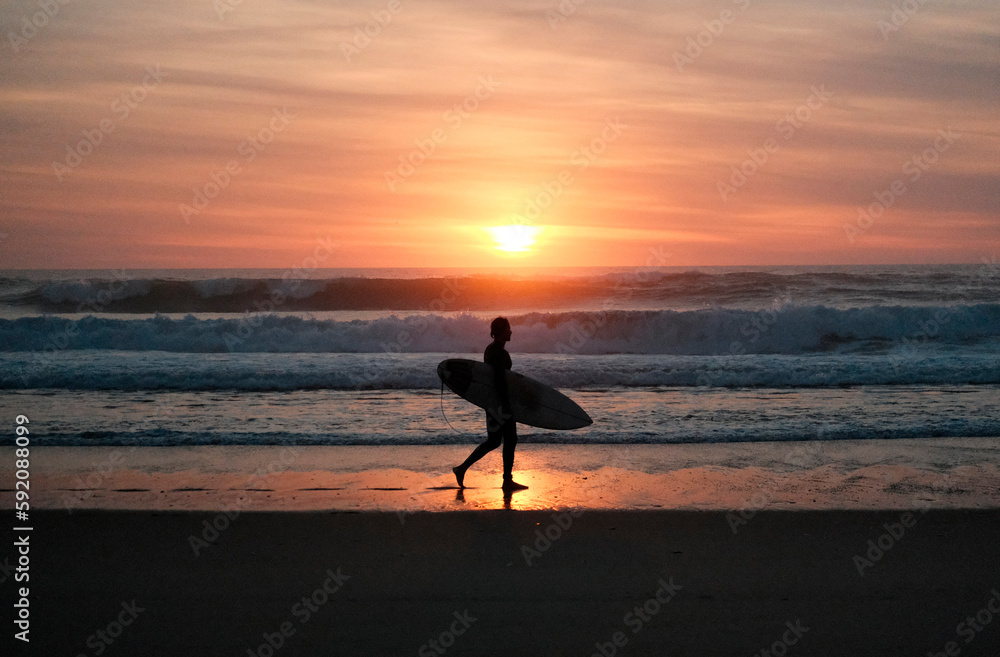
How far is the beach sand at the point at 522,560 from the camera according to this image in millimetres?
3912

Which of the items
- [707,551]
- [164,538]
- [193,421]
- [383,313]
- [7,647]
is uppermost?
[383,313]

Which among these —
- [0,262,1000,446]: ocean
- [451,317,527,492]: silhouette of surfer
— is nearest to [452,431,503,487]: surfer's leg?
[451,317,527,492]: silhouette of surfer

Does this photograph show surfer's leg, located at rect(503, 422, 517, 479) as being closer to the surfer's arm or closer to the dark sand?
the surfer's arm

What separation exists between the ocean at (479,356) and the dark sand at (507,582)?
10.4ft

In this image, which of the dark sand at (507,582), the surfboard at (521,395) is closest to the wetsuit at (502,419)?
the surfboard at (521,395)

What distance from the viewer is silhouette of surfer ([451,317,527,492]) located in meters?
6.70

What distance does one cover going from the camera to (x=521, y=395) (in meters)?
7.79

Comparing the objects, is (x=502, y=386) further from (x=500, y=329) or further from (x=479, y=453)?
(x=479, y=453)

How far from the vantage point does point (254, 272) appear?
70.9m

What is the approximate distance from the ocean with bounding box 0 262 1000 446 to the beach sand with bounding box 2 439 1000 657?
1794 mm

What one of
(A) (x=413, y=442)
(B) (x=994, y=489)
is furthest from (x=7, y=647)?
(B) (x=994, y=489)

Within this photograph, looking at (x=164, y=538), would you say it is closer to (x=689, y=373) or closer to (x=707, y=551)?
(x=707, y=551)

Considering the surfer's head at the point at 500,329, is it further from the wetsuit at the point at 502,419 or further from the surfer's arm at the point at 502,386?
the surfer's arm at the point at 502,386

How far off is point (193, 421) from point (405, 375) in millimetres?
4403
